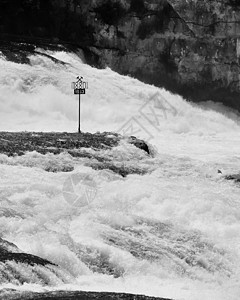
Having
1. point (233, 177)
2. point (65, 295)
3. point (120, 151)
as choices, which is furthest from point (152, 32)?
point (65, 295)

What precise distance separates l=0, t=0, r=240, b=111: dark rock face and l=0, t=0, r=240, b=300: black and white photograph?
0.22ft

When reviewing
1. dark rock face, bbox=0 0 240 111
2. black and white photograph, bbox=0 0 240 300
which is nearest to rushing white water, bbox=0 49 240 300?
black and white photograph, bbox=0 0 240 300

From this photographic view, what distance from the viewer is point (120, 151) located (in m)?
23.7

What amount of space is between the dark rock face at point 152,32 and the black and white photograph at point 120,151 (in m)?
0.07

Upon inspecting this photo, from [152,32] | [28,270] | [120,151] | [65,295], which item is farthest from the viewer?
[152,32]

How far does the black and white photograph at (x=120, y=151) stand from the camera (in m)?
14.1

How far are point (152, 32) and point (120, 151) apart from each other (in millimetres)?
22164

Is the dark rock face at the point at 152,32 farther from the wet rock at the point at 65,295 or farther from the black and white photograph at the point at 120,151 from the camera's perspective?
the wet rock at the point at 65,295

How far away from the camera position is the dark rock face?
44312mm

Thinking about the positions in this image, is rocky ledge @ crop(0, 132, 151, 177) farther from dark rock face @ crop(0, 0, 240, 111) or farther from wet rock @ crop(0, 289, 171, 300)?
dark rock face @ crop(0, 0, 240, 111)

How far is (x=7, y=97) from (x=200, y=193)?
18.8m

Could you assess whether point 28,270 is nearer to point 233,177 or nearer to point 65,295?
point 65,295

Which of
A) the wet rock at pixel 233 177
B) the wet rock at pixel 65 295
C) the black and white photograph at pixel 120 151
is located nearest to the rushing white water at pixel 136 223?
the black and white photograph at pixel 120 151

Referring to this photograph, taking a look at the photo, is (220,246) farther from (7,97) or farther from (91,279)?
(7,97)
